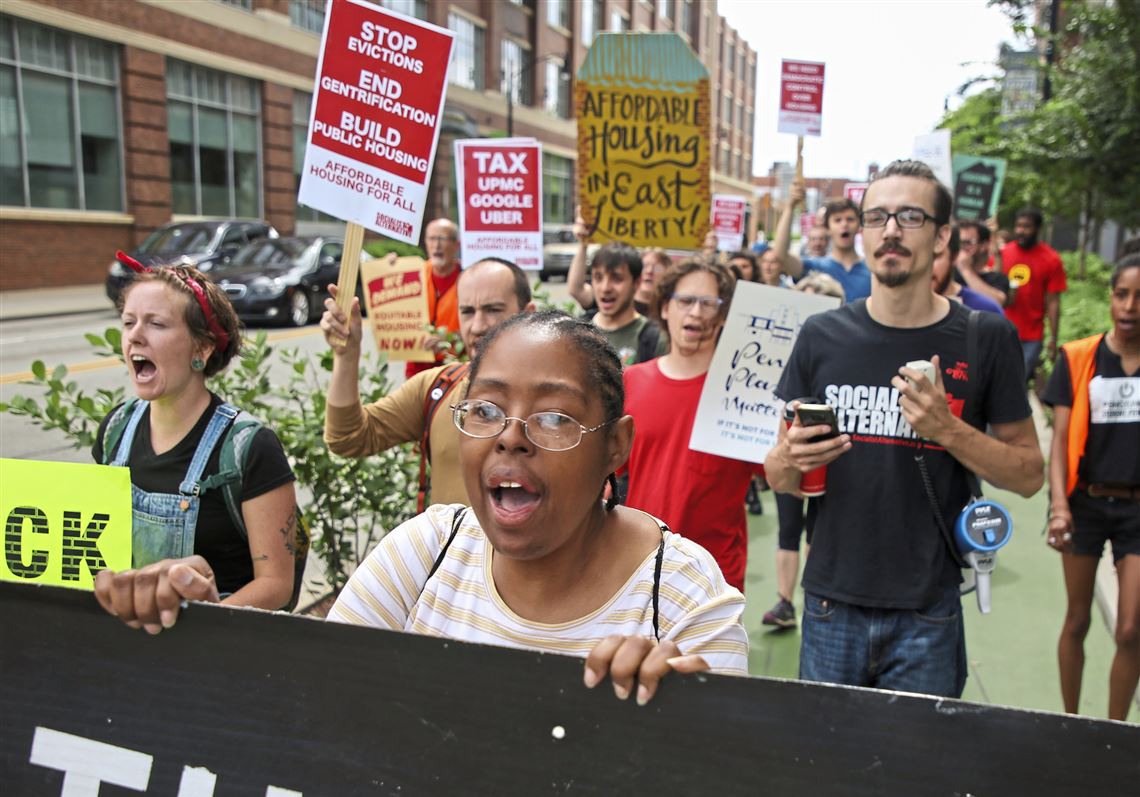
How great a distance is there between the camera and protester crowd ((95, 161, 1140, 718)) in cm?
163

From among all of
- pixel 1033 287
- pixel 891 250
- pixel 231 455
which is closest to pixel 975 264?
pixel 1033 287

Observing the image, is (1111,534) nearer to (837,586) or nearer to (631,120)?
(837,586)

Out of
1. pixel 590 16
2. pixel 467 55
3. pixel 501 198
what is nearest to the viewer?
pixel 501 198

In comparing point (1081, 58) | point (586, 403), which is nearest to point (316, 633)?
point (586, 403)

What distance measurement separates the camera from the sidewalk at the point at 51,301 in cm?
1655

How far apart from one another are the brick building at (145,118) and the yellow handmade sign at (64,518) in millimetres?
11490

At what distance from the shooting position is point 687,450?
352 cm

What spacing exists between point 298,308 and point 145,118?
768 cm

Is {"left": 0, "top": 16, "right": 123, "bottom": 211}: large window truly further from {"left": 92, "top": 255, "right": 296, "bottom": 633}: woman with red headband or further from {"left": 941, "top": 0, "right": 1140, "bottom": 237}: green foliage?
{"left": 92, "top": 255, "right": 296, "bottom": 633}: woman with red headband

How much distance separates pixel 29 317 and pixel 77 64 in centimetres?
616

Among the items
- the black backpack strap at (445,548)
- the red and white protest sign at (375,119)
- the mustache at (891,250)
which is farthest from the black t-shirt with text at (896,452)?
the red and white protest sign at (375,119)

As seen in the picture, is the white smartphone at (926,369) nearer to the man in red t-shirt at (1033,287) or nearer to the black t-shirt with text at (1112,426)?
the black t-shirt with text at (1112,426)

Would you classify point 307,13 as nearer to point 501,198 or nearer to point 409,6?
point 409,6

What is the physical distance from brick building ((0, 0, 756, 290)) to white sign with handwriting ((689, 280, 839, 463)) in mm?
9382
